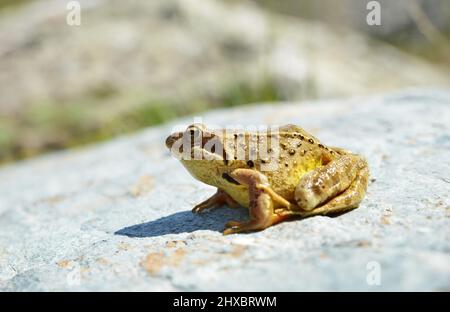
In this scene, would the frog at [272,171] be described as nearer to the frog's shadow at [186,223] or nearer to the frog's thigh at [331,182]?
the frog's thigh at [331,182]

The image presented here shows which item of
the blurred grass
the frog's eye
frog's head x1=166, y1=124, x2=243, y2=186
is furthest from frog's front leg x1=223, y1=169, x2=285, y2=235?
the blurred grass

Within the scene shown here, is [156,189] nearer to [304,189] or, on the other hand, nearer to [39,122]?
[304,189]

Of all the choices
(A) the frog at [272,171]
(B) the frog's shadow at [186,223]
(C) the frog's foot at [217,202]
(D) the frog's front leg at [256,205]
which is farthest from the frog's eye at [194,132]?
(B) the frog's shadow at [186,223]

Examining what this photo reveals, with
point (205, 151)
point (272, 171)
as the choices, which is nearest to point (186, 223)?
point (205, 151)

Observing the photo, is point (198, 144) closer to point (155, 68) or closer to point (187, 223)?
point (187, 223)

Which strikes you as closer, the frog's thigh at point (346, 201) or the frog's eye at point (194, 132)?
the frog's thigh at point (346, 201)
